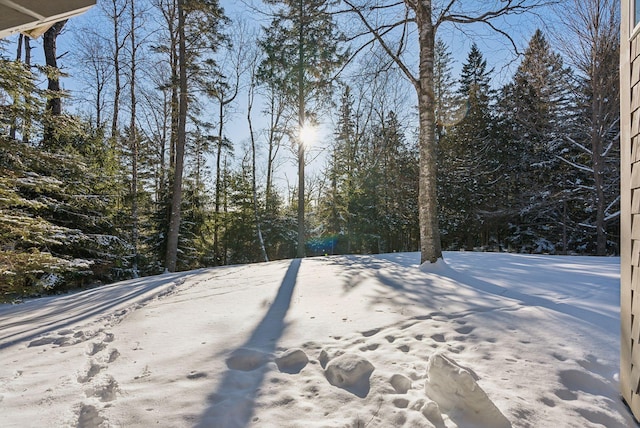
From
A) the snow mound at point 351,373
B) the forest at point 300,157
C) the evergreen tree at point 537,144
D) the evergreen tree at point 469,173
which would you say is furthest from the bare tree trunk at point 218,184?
the snow mound at point 351,373

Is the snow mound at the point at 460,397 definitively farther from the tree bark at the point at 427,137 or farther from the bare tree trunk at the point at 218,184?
the bare tree trunk at the point at 218,184

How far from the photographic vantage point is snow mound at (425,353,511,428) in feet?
4.61

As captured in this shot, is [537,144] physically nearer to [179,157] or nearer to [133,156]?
[179,157]

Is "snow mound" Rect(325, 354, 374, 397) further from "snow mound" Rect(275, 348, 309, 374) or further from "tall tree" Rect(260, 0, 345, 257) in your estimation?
"tall tree" Rect(260, 0, 345, 257)

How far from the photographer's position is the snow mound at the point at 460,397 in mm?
1404

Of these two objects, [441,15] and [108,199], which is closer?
[441,15]

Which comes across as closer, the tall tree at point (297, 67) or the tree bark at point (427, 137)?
the tree bark at point (427, 137)

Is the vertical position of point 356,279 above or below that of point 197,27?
below

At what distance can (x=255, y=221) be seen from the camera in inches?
580

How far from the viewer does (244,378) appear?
6.01 ft

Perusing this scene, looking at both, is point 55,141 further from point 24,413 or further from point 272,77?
point 24,413

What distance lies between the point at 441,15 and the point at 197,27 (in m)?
7.62

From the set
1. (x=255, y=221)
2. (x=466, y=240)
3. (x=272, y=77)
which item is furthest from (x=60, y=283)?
(x=466, y=240)

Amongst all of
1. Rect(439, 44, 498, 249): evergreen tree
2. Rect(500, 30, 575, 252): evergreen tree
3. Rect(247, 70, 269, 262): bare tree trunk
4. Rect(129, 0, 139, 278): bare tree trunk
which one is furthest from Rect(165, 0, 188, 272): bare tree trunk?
Rect(439, 44, 498, 249): evergreen tree
